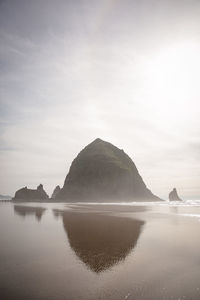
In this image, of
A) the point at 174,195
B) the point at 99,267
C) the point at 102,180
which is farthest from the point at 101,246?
the point at 174,195

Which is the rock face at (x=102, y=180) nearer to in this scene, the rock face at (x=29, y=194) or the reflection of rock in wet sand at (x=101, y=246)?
the rock face at (x=29, y=194)

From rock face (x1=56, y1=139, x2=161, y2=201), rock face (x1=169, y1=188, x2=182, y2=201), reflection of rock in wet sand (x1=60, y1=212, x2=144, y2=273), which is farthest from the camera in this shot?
rock face (x1=169, y1=188, x2=182, y2=201)

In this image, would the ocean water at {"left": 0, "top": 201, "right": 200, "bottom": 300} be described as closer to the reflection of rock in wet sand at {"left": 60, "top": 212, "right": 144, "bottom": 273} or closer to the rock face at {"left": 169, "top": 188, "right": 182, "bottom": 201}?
the reflection of rock in wet sand at {"left": 60, "top": 212, "right": 144, "bottom": 273}

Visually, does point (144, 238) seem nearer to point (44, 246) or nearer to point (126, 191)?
point (44, 246)

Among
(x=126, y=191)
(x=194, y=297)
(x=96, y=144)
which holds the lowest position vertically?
(x=194, y=297)

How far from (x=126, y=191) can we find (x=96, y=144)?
42183 mm

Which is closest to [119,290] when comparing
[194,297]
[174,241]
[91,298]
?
[91,298]

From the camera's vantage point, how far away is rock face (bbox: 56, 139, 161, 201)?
5797 inches

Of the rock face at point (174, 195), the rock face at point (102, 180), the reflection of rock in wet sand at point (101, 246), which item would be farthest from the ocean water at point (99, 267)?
the rock face at point (174, 195)

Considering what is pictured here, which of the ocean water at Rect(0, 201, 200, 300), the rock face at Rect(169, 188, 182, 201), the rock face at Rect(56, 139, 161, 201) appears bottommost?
the ocean water at Rect(0, 201, 200, 300)

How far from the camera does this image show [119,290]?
723 cm

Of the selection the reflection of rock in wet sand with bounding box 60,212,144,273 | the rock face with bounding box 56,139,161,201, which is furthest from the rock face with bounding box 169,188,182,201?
the reflection of rock in wet sand with bounding box 60,212,144,273

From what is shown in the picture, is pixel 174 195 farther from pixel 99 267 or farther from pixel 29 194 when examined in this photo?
pixel 99 267

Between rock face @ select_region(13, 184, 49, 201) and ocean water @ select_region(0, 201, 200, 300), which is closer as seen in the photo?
ocean water @ select_region(0, 201, 200, 300)
